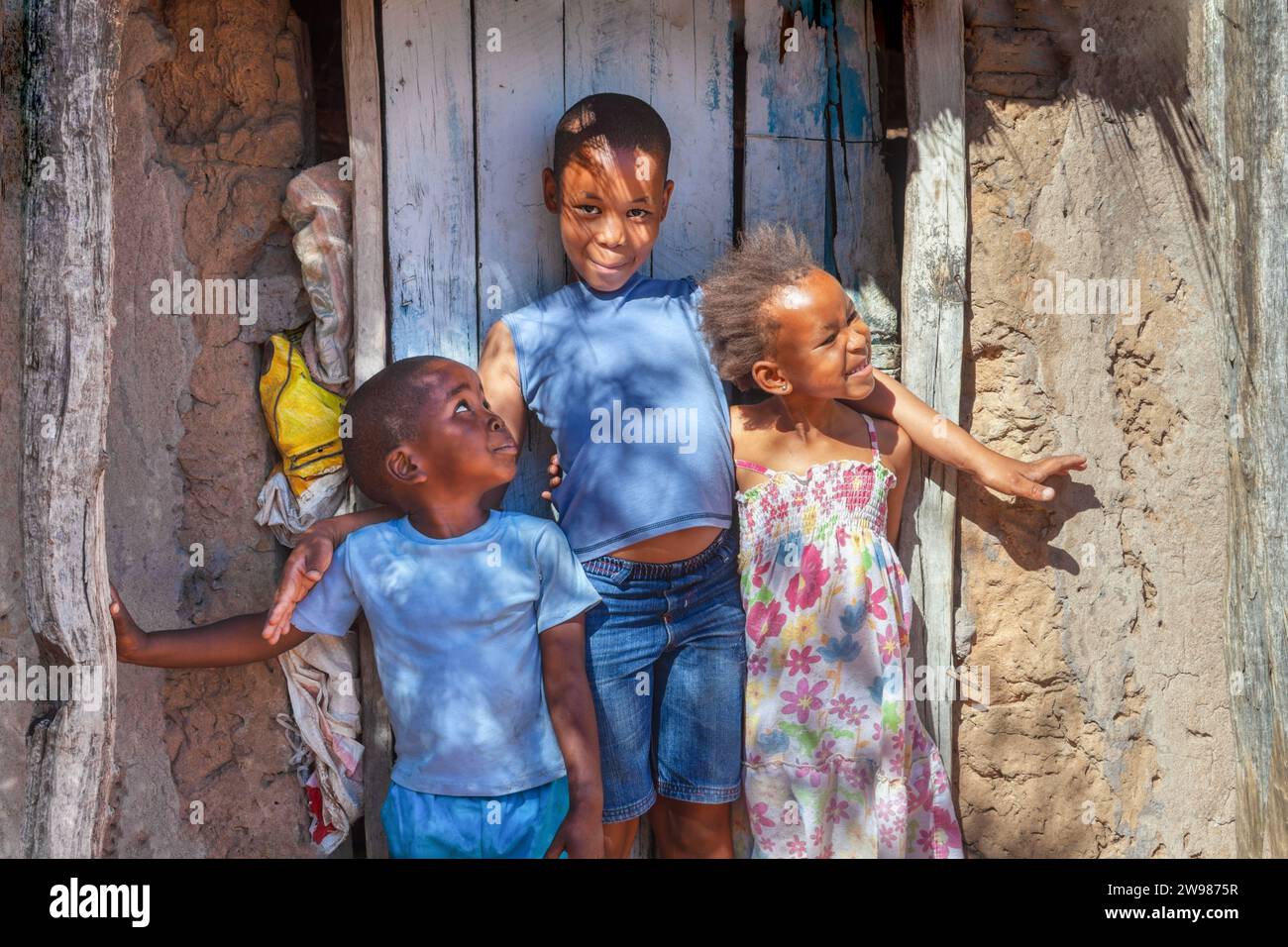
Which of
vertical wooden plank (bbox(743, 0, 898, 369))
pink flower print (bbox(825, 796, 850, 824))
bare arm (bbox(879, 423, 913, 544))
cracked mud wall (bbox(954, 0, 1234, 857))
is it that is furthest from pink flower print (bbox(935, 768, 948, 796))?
vertical wooden plank (bbox(743, 0, 898, 369))

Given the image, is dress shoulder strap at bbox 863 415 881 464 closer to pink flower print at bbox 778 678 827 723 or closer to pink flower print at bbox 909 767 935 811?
pink flower print at bbox 778 678 827 723

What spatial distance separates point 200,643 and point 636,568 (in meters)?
1.04

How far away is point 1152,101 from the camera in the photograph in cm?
336

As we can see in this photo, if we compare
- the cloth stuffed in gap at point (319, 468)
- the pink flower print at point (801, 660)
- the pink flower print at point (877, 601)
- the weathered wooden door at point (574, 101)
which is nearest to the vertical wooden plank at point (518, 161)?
the weathered wooden door at point (574, 101)

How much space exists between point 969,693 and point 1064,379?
85 cm

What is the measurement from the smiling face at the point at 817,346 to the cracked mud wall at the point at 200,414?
1.24 meters

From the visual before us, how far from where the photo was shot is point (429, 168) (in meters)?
3.26

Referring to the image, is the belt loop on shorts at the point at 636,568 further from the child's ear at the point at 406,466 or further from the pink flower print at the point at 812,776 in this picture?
the pink flower print at the point at 812,776

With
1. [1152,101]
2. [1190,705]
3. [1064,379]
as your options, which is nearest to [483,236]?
[1064,379]

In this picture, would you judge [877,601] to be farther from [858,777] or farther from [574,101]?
[574,101]

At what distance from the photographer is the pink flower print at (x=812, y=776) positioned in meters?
3.13

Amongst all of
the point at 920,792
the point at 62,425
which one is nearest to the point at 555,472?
the point at 62,425

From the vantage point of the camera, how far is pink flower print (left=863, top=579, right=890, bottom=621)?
10.3 ft

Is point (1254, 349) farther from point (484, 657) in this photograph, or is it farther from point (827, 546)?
point (484, 657)
